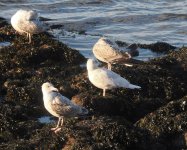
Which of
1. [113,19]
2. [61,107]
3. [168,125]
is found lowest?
[113,19]

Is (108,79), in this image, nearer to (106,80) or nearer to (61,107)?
(106,80)

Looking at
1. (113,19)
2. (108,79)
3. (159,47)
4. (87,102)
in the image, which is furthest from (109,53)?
(113,19)

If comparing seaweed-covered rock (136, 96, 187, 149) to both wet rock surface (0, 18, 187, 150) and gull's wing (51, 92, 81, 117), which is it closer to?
wet rock surface (0, 18, 187, 150)

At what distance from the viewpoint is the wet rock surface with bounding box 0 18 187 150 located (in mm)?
7836

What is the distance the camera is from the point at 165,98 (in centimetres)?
1066

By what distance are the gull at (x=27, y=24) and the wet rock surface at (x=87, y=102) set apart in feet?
0.65

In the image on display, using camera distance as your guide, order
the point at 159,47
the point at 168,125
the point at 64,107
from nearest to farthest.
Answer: the point at 64,107, the point at 168,125, the point at 159,47

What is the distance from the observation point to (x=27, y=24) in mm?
13977

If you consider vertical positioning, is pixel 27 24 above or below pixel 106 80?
above

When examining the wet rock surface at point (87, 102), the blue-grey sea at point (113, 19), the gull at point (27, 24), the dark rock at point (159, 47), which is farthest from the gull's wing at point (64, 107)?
the dark rock at point (159, 47)

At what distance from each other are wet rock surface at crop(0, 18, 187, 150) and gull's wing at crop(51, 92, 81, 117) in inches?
7.2

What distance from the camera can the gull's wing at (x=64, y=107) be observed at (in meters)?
8.47

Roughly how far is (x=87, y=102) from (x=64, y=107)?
2.76 ft

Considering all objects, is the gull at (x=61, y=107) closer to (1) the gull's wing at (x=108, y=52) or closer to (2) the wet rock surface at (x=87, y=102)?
→ (2) the wet rock surface at (x=87, y=102)
